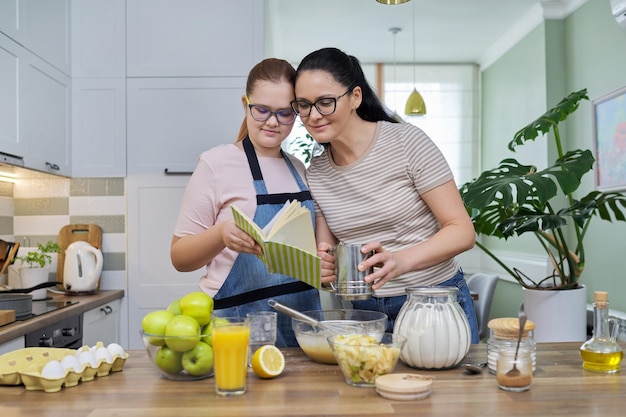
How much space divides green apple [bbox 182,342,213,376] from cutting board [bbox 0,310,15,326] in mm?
1387

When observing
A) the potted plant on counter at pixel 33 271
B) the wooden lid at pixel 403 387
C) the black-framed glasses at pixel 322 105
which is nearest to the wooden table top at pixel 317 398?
the wooden lid at pixel 403 387

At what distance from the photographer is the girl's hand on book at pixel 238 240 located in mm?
1421

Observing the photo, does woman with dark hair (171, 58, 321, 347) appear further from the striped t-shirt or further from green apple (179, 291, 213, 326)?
green apple (179, 291, 213, 326)

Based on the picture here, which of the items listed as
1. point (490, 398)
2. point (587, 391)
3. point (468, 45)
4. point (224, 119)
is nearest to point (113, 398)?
point (490, 398)

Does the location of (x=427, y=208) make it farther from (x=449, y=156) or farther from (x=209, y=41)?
(x=449, y=156)

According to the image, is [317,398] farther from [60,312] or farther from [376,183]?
[60,312]

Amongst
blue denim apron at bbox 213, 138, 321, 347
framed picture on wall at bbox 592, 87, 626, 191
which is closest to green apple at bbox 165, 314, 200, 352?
blue denim apron at bbox 213, 138, 321, 347

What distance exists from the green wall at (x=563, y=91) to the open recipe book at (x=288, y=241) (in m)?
3.43

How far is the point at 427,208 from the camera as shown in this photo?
1791 mm

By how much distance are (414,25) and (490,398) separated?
4.90 metres

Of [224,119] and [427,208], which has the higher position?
[224,119]

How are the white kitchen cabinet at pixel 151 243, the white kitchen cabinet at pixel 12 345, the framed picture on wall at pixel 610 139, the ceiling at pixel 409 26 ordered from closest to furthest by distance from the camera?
the white kitchen cabinet at pixel 12 345
the white kitchen cabinet at pixel 151 243
the framed picture on wall at pixel 610 139
the ceiling at pixel 409 26

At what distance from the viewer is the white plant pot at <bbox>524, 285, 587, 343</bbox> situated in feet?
10.2

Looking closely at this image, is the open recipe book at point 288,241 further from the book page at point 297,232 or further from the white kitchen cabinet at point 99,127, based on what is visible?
the white kitchen cabinet at point 99,127
